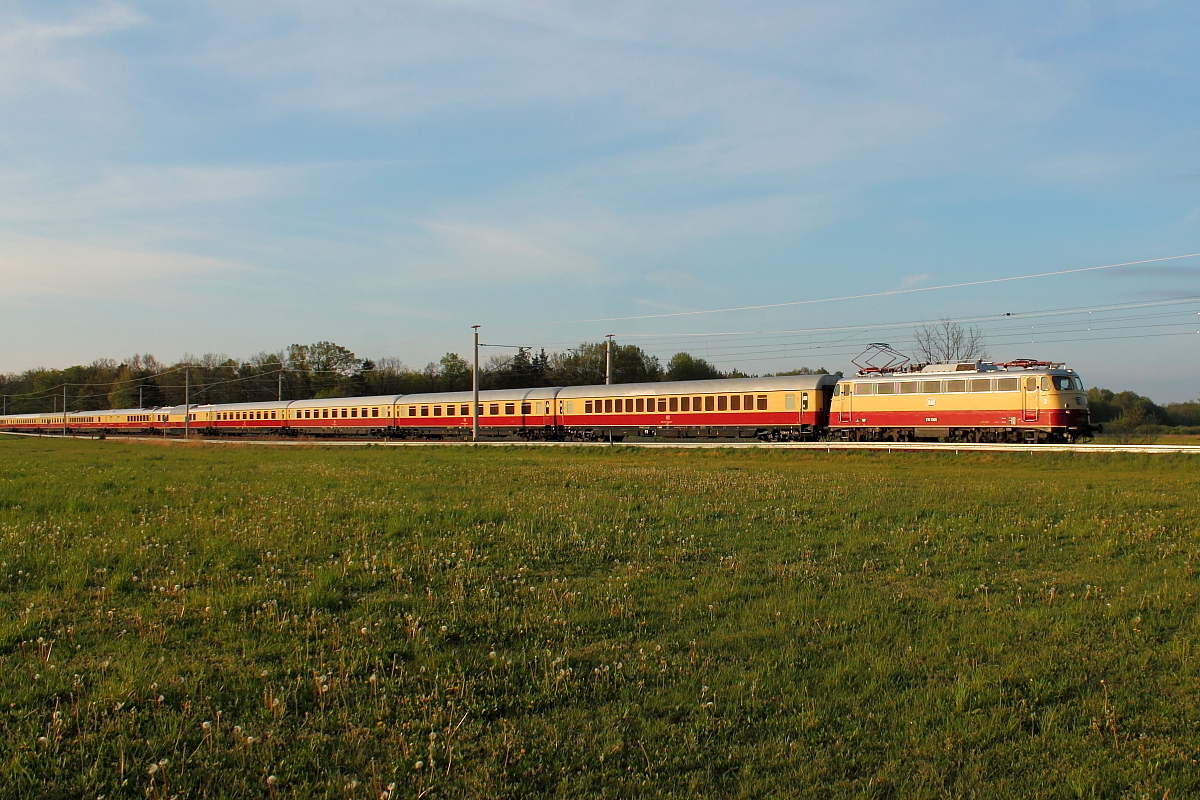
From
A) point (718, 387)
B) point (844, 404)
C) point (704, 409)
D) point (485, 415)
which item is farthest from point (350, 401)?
point (844, 404)

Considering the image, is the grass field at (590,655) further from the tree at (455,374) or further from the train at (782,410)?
the tree at (455,374)

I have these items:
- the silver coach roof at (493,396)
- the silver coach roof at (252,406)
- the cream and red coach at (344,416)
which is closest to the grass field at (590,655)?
the silver coach roof at (493,396)

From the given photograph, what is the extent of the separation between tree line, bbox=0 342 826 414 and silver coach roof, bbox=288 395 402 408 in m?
15.7

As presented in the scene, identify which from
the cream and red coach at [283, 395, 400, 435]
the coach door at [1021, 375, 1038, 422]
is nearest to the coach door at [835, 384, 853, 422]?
the coach door at [1021, 375, 1038, 422]

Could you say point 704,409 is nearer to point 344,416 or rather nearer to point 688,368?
point 344,416

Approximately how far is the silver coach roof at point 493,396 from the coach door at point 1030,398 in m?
26.4

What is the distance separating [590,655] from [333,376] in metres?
111

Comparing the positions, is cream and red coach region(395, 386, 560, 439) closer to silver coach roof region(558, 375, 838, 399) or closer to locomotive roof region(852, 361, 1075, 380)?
silver coach roof region(558, 375, 838, 399)

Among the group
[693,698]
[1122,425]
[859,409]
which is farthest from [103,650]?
[1122,425]

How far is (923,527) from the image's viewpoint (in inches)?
488

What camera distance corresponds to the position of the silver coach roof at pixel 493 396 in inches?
2073

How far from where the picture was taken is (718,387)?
4397cm

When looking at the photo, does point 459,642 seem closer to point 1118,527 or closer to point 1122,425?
point 1118,527

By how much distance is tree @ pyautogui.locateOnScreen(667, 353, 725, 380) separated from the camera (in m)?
107
